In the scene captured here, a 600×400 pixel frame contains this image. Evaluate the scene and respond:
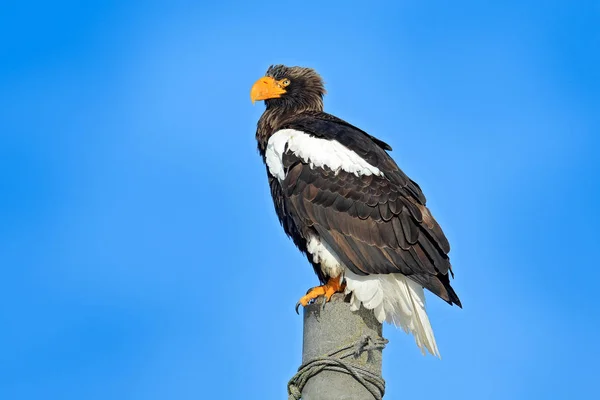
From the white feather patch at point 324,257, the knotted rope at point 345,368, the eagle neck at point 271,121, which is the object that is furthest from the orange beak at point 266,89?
the knotted rope at point 345,368

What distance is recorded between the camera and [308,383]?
5.27 metres

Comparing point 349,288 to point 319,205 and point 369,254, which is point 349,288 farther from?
point 319,205

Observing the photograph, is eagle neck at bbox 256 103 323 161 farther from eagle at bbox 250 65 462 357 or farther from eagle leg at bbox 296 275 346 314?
eagle leg at bbox 296 275 346 314

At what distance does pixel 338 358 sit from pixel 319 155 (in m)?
2.46

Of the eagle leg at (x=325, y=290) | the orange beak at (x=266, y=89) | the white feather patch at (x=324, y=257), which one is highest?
the orange beak at (x=266, y=89)

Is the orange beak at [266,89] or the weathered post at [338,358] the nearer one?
the weathered post at [338,358]

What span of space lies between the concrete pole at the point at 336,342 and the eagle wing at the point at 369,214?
3.52 feet

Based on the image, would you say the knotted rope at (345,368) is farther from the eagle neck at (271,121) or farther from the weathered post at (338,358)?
the eagle neck at (271,121)

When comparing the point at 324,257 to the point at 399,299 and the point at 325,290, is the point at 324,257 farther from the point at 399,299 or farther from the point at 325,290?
the point at 399,299

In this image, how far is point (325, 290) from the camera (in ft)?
22.7

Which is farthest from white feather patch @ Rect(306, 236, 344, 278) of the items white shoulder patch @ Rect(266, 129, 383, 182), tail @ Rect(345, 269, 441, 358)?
white shoulder patch @ Rect(266, 129, 383, 182)

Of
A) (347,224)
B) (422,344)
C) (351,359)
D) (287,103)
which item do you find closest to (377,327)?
(351,359)

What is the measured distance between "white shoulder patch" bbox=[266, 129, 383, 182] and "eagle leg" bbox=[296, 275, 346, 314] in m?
0.90

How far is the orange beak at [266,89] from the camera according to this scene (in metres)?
8.76
